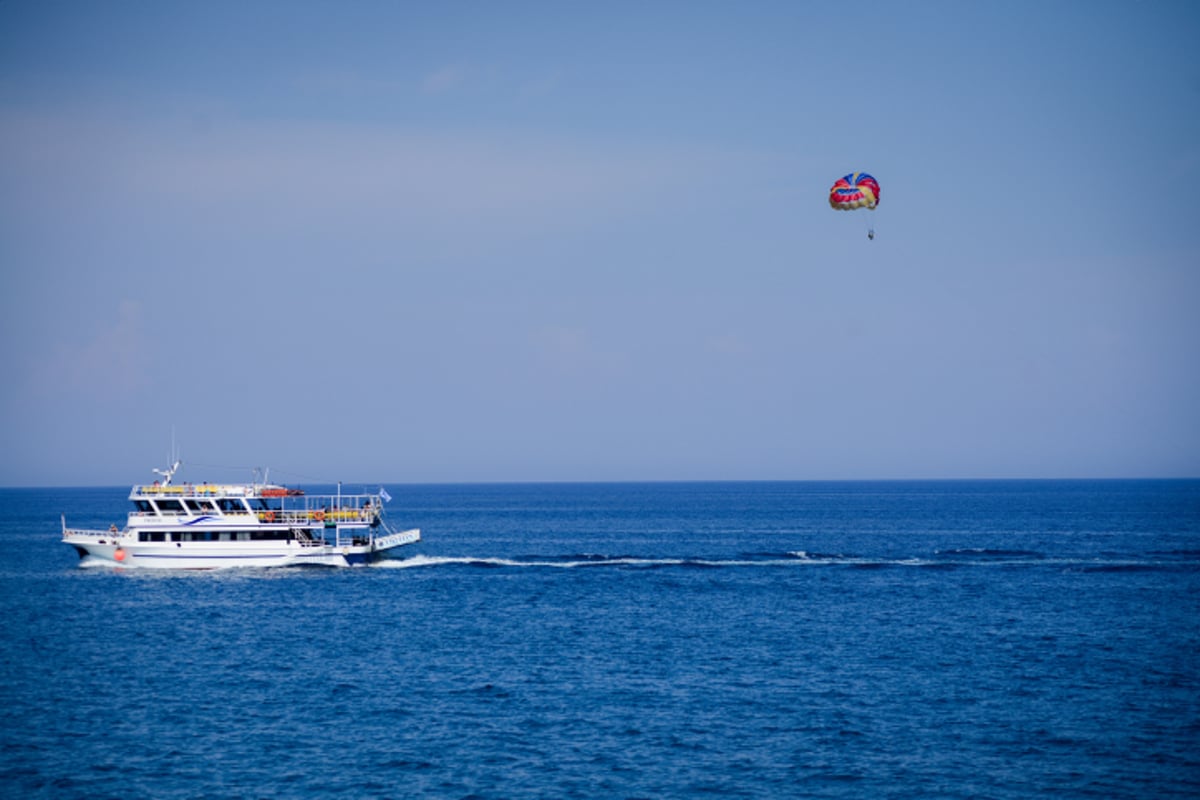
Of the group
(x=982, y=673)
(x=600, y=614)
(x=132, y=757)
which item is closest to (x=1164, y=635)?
(x=982, y=673)

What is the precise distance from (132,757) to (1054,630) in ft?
152

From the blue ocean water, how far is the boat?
1725 millimetres

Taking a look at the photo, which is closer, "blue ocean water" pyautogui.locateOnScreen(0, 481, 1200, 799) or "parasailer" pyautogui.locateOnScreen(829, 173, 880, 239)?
"blue ocean water" pyautogui.locateOnScreen(0, 481, 1200, 799)

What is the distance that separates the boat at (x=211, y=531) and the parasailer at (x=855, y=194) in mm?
39852

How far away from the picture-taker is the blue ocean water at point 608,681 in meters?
34.5

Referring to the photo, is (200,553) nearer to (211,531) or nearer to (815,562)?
(211,531)

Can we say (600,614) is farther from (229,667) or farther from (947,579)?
(947,579)

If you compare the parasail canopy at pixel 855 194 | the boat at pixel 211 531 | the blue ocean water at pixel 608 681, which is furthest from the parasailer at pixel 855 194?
the boat at pixel 211 531

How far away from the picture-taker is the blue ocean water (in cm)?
3453

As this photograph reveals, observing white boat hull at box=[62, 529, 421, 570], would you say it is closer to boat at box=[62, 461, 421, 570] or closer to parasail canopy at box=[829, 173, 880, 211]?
boat at box=[62, 461, 421, 570]

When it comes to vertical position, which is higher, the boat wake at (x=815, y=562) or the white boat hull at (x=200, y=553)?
the white boat hull at (x=200, y=553)

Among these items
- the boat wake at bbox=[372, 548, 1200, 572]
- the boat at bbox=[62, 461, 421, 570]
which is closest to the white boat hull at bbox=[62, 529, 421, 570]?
the boat at bbox=[62, 461, 421, 570]

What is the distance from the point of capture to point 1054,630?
191ft

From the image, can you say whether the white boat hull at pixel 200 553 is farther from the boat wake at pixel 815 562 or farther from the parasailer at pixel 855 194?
the parasailer at pixel 855 194
